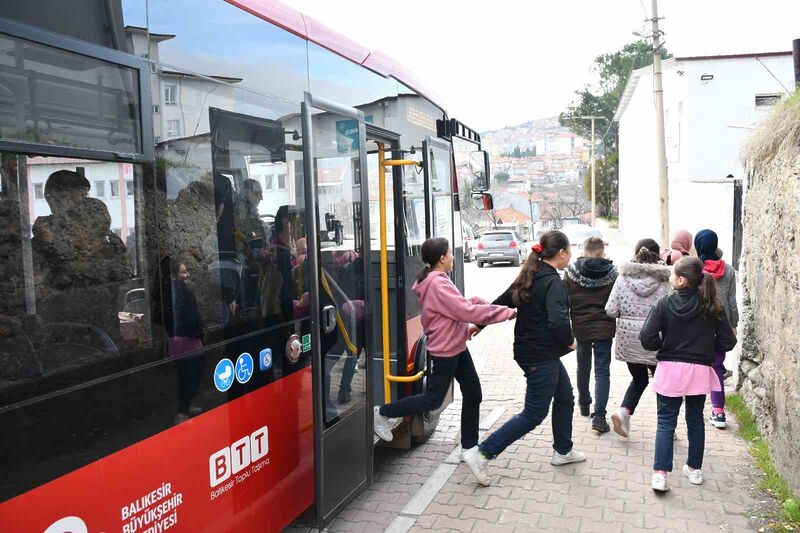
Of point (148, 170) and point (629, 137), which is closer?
point (148, 170)

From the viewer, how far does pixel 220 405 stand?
328 cm

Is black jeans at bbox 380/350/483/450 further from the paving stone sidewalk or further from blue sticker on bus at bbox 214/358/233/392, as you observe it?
blue sticker on bus at bbox 214/358/233/392

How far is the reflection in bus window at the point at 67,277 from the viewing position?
230 cm

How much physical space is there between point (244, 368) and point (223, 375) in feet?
0.58

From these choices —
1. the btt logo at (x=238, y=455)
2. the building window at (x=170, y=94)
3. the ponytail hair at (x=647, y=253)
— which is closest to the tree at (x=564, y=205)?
the ponytail hair at (x=647, y=253)

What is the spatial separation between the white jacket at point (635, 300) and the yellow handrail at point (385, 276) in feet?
5.63

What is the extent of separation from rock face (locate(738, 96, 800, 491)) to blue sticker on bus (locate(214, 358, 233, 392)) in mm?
3526

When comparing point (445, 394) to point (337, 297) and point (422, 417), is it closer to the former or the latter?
point (422, 417)

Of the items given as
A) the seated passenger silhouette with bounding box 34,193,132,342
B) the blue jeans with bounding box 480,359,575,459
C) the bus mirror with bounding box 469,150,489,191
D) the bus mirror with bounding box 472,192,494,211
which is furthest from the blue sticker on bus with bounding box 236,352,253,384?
the bus mirror with bounding box 472,192,494,211

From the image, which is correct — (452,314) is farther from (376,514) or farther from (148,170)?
(148,170)

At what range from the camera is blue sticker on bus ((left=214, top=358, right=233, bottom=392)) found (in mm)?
3262

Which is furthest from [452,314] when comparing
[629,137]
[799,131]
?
[629,137]

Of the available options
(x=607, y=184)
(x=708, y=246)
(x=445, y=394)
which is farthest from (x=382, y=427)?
(x=607, y=184)

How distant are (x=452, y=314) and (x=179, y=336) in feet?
7.43
